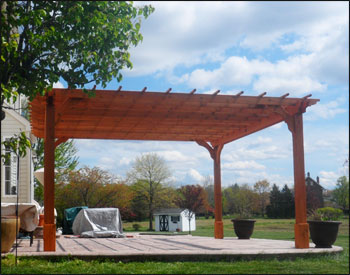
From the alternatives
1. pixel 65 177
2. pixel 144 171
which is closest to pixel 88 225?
pixel 65 177

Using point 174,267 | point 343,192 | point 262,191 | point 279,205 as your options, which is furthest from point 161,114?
point 262,191

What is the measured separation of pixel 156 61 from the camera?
775 centimetres

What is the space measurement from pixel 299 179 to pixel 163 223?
77.0 ft

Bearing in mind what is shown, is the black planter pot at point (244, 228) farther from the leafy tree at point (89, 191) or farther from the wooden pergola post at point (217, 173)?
the leafy tree at point (89, 191)

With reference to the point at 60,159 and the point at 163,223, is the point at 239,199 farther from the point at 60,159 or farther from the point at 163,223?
the point at 60,159

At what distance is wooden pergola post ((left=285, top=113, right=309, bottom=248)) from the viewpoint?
9797 mm

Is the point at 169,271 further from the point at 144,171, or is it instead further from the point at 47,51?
the point at 144,171

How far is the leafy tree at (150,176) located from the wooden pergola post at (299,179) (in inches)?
985

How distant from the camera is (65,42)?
7.57 m

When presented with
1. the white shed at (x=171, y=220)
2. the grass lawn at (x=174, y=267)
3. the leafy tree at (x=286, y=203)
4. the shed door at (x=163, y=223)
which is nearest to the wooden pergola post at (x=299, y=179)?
the grass lawn at (x=174, y=267)

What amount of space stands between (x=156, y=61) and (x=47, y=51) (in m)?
1.78

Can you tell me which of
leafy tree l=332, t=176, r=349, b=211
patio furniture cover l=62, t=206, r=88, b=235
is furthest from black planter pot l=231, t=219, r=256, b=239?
leafy tree l=332, t=176, r=349, b=211

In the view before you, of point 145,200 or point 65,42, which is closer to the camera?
point 65,42

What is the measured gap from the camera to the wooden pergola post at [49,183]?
878cm
